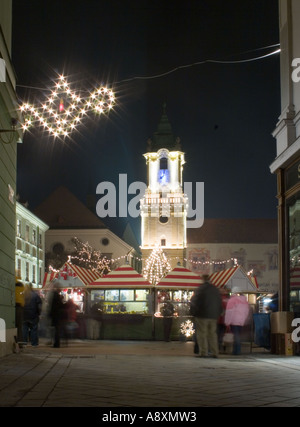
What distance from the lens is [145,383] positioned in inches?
350

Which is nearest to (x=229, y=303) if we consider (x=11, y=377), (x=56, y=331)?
(x=56, y=331)

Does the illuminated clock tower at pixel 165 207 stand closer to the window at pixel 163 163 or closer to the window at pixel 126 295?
the window at pixel 163 163

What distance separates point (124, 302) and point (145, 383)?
19.1 meters

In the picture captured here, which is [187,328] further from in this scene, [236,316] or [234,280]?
[236,316]

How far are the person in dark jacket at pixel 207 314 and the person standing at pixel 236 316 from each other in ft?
4.70

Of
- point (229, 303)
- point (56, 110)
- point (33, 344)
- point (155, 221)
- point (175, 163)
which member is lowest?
point (33, 344)

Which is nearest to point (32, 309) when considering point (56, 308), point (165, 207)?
point (56, 308)

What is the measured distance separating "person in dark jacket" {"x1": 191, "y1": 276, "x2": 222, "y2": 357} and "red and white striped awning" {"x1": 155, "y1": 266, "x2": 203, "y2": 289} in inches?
495

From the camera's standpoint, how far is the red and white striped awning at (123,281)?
27.0 meters

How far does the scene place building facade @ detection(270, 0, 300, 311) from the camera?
15.5m

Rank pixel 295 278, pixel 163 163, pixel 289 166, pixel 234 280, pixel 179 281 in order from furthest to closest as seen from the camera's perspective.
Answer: pixel 163 163 → pixel 234 280 → pixel 179 281 → pixel 289 166 → pixel 295 278

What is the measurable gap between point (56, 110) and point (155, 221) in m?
73.0
